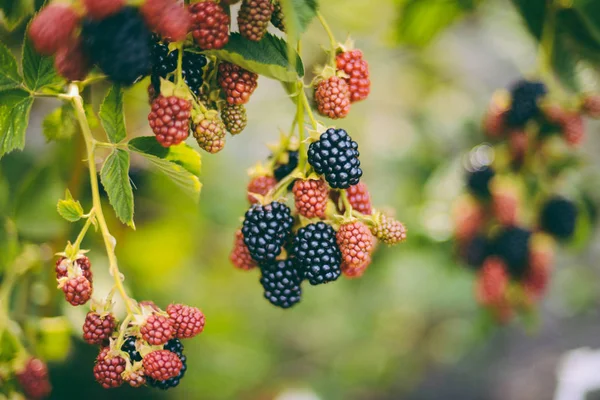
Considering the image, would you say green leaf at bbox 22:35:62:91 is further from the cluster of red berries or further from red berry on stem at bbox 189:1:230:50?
the cluster of red berries

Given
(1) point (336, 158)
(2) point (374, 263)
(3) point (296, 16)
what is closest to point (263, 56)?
(3) point (296, 16)

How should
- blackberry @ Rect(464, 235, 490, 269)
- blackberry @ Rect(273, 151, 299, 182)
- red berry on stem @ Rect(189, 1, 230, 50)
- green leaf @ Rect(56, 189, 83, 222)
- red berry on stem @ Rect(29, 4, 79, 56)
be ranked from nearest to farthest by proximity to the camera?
red berry on stem @ Rect(29, 4, 79, 56)
red berry on stem @ Rect(189, 1, 230, 50)
green leaf @ Rect(56, 189, 83, 222)
blackberry @ Rect(273, 151, 299, 182)
blackberry @ Rect(464, 235, 490, 269)

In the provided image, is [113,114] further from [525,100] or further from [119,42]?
[525,100]

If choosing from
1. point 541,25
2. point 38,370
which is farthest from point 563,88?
point 38,370

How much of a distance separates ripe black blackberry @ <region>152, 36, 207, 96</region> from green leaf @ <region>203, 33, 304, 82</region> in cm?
8

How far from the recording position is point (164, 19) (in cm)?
91

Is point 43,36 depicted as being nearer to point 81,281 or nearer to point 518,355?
point 81,281

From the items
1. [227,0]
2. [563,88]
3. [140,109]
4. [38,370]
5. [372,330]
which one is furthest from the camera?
[372,330]

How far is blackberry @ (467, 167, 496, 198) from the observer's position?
2.19 meters

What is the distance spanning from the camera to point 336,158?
1.13m

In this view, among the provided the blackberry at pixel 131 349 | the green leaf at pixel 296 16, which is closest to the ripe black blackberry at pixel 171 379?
the blackberry at pixel 131 349

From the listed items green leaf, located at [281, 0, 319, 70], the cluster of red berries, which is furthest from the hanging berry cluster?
green leaf, located at [281, 0, 319, 70]

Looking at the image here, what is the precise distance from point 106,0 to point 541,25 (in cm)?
153

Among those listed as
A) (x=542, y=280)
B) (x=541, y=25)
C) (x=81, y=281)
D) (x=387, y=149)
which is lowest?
(x=387, y=149)
